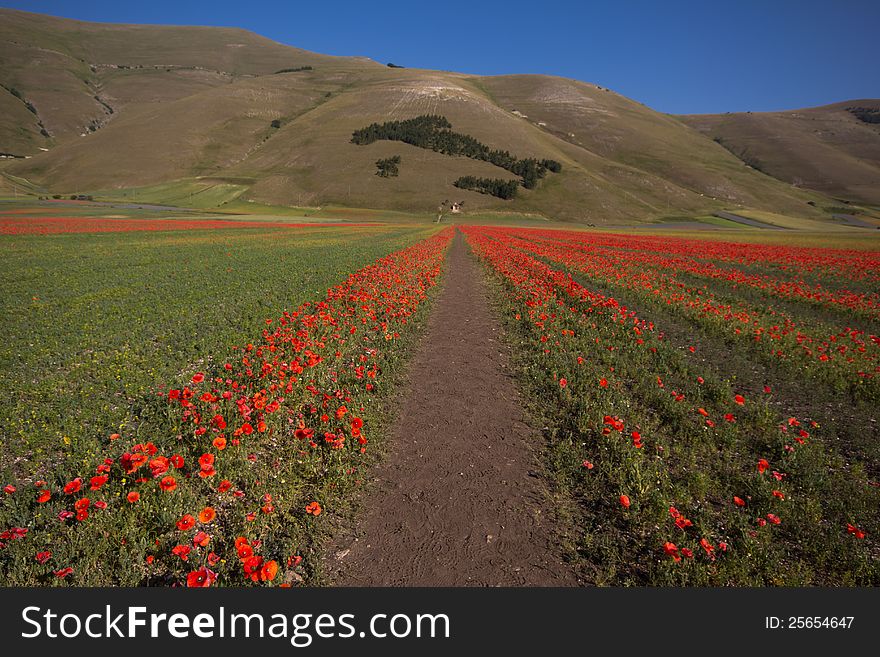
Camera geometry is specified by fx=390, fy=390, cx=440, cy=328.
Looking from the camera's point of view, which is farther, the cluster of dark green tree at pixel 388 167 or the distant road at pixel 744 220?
the cluster of dark green tree at pixel 388 167

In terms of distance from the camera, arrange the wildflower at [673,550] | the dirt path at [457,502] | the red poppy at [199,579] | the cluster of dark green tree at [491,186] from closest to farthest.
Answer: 1. the red poppy at [199,579]
2. the wildflower at [673,550]
3. the dirt path at [457,502]
4. the cluster of dark green tree at [491,186]

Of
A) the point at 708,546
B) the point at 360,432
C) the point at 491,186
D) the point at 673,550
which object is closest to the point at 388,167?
the point at 491,186

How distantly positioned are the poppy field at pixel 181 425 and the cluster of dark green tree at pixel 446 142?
13207cm

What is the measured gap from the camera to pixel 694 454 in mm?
6199

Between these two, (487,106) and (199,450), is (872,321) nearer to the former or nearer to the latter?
(199,450)

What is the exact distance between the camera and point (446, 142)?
151250 millimetres

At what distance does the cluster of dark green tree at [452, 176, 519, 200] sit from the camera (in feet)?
413

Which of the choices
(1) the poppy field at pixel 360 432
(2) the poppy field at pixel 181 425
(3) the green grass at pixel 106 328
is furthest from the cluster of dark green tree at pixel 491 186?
(2) the poppy field at pixel 181 425

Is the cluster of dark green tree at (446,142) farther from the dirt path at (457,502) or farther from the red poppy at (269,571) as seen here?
the red poppy at (269,571)

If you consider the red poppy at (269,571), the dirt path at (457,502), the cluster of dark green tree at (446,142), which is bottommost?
the dirt path at (457,502)

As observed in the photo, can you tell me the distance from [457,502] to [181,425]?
4.57 metres

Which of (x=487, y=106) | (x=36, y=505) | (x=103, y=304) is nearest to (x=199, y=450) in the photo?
(x=36, y=505)

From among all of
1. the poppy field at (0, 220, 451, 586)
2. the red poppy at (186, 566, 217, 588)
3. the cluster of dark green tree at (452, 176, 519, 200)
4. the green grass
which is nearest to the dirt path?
the poppy field at (0, 220, 451, 586)

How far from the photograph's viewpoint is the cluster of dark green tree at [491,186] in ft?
413
